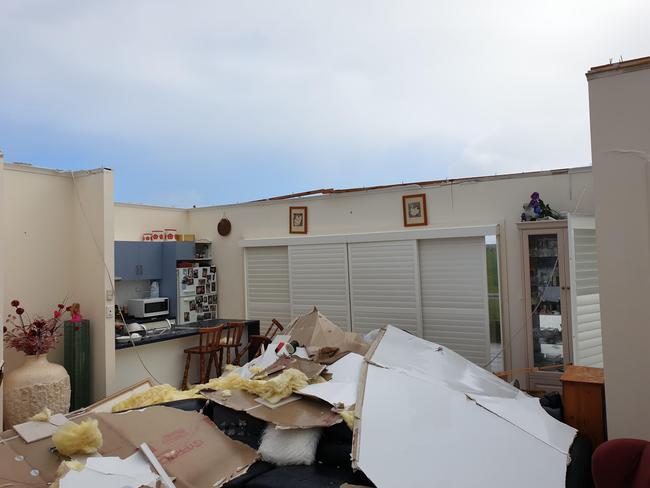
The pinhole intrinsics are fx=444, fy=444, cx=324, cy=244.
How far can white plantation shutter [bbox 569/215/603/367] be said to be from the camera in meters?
3.77

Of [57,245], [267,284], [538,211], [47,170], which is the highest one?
[47,170]

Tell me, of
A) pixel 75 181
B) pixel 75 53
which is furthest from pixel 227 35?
pixel 75 181

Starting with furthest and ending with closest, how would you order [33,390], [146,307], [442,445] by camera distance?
[146,307] → [33,390] → [442,445]

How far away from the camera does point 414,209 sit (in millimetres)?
→ 5445

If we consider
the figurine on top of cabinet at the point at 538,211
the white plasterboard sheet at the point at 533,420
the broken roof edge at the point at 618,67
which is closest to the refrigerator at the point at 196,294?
the figurine on top of cabinet at the point at 538,211

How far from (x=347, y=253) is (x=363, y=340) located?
1550mm

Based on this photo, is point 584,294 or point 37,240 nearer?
point 584,294

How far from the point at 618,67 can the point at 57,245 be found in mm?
4883

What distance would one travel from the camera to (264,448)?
2.30 m

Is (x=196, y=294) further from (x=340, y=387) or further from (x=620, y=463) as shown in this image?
(x=620, y=463)

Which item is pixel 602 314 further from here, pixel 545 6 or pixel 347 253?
pixel 347 253

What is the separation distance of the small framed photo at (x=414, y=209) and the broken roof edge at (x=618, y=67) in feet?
9.80

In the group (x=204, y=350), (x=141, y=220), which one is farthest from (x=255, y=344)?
(x=141, y=220)

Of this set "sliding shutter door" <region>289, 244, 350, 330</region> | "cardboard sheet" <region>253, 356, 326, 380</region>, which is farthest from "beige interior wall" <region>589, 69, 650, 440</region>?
"sliding shutter door" <region>289, 244, 350, 330</region>
